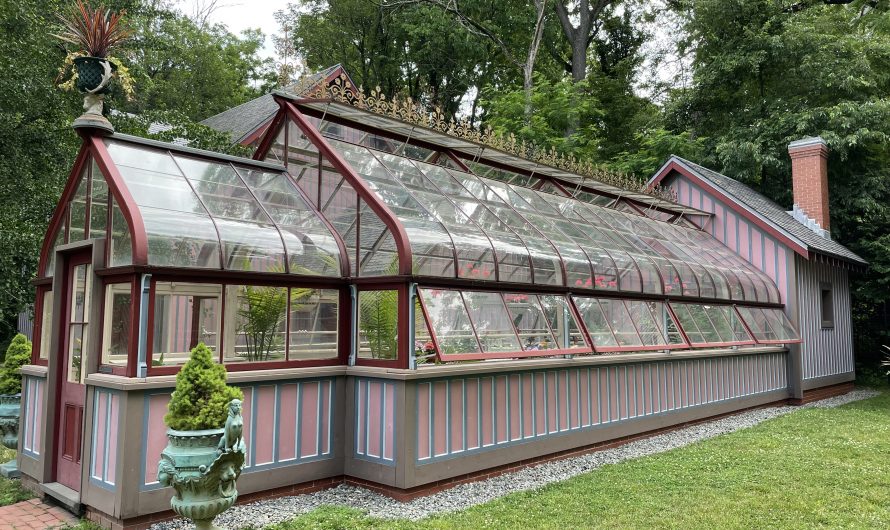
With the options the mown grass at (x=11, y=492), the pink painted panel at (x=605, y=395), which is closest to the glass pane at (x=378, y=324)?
the pink painted panel at (x=605, y=395)

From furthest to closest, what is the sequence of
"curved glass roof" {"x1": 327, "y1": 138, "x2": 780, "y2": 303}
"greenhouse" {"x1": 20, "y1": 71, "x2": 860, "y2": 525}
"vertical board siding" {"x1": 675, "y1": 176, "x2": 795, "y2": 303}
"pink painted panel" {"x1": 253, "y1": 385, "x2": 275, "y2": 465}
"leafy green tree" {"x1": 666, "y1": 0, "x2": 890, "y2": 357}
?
1. "leafy green tree" {"x1": 666, "y1": 0, "x2": 890, "y2": 357}
2. "vertical board siding" {"x1": 675, "y1": 176, "x2": 795, "y2": 303}
3. "curved glass roof" {"x1": 327, "y1": 138, "x2": 780, "y2": 303}
4. "pink painted panel" {"x1": 253, "y1": 385, "x2": 275, "y2": 465}
5. "greenhouse" {"x1": 20, "y1": 71, "x2": 860, "y2": 525}

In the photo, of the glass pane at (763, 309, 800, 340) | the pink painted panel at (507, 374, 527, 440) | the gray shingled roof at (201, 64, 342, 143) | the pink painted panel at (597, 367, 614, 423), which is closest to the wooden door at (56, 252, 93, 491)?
the pink painted panel at (507, 374, 527, 440)

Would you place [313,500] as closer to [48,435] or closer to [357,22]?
[48,435]

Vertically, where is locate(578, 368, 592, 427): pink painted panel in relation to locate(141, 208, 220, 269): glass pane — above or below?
below

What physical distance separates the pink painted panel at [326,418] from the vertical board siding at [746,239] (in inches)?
451

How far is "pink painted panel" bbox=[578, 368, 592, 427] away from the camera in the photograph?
29.0 ft

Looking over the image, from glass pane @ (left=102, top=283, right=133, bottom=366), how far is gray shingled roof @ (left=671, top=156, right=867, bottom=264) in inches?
517

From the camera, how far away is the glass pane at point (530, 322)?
7896 millimetres

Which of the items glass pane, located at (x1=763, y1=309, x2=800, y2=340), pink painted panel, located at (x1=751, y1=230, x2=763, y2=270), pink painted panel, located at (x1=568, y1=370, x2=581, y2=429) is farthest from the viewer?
pink painted panel, located at (x1=751, y1=230, x2=763, y2=270)

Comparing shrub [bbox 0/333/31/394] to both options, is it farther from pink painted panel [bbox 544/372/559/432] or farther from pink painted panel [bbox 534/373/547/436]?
pink painted panel [bbox 544/372/559/432]

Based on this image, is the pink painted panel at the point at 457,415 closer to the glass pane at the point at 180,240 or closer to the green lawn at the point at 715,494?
the green lawn at the point at 715,494

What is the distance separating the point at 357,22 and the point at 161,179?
24.1 m

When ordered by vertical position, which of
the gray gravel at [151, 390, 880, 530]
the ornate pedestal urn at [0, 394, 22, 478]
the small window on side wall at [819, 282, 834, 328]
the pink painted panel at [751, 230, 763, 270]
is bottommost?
the gray gravel at [151, 390, 880, 530]

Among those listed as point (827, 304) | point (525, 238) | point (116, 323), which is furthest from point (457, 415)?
point (827, 304)
